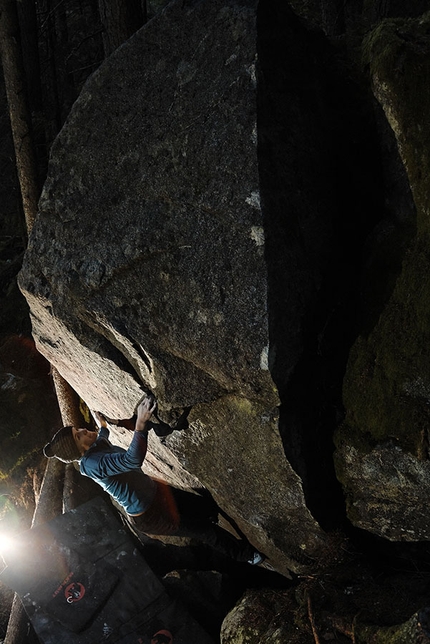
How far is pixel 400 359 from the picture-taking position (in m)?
4.38

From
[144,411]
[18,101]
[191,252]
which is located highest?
[18,101]

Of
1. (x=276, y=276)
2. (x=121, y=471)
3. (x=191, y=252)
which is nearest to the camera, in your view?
(x=276, y=276)

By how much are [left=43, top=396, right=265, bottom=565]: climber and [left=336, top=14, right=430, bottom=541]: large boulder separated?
88.4 inches

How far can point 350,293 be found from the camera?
16.2 ft

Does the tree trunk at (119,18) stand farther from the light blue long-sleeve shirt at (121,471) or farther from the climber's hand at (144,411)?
the light blue long-sleeve shirt at (121,471)

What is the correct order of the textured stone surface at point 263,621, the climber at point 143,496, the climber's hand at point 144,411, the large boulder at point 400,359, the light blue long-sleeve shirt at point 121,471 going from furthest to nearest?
the climber at point 143,496 < the light blue long-sleeve shirt at point 121,471 < the climber's hand at point 144,411 < the textured stone surface at point 263,621 < the large boulder at point 400,359

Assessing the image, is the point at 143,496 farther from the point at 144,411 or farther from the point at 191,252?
the point at 191,252

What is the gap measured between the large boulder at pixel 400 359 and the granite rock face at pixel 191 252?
687 millimetres

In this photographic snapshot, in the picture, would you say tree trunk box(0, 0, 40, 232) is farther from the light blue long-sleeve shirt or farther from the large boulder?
the large boulder

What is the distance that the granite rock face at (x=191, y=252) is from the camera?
4324mm

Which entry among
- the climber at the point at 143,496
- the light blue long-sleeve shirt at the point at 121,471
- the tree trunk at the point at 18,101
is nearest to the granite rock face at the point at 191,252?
the light blue long-sleeve shirt at the point at 121,471

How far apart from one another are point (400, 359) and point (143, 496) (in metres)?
3.80

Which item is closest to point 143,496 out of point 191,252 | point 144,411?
point 144,411

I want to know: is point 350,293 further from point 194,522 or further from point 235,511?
point 194,522
